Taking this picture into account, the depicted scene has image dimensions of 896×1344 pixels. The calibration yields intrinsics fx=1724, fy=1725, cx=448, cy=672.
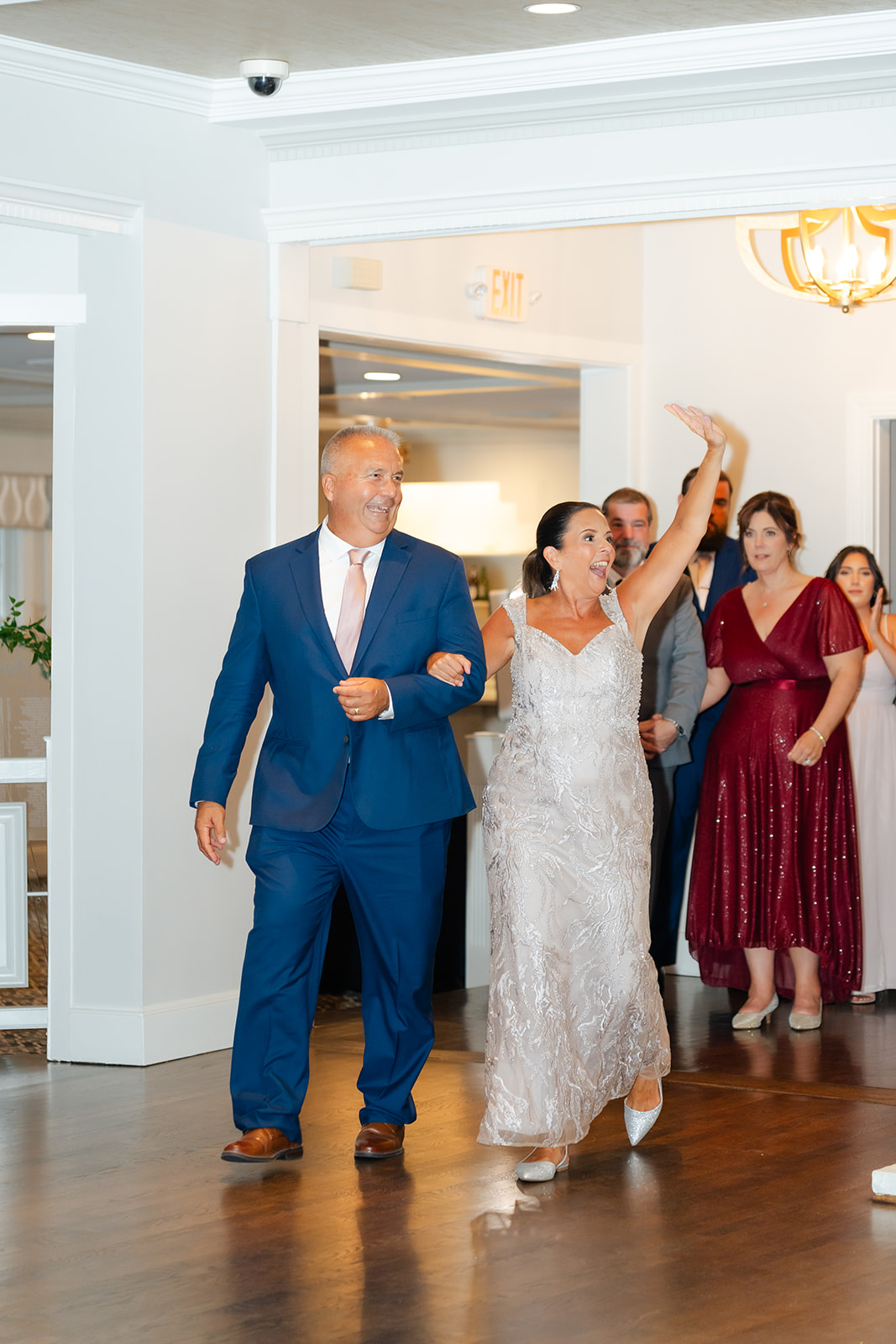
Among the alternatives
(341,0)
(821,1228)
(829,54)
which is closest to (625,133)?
(829,54)

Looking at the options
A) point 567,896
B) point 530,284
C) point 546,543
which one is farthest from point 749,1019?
point 530,284

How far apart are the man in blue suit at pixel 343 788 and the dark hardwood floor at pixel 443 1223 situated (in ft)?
0.86

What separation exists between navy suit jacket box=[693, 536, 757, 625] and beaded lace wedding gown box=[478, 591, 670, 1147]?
233 cm

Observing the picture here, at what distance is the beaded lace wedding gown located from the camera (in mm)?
3832

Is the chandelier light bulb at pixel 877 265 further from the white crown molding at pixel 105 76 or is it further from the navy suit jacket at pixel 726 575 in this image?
the white crown molding at pixel 105 76

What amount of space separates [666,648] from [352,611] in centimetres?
190

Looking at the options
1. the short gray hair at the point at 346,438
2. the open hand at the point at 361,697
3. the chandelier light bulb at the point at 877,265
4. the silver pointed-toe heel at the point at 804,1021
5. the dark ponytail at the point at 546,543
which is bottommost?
the silver pointed-toe heel at the point at 804,1021

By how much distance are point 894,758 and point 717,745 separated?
2.88ft

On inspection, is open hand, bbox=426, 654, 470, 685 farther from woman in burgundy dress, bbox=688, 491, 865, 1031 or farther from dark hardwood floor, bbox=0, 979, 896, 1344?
woman in burgundy dress, bbox=688, 491, 865, 1031

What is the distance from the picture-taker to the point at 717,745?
585 cm

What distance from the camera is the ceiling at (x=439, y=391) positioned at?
772 cm

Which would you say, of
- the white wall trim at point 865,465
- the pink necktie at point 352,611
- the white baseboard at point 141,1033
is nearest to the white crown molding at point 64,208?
the pink necktie at point 352,611

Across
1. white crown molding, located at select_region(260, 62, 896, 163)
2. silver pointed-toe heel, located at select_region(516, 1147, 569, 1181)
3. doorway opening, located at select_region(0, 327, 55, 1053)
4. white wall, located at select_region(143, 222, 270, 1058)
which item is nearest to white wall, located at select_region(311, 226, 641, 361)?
white crown molding, located at select_region(260, 62, 896, 163)

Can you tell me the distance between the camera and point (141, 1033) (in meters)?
5.08
